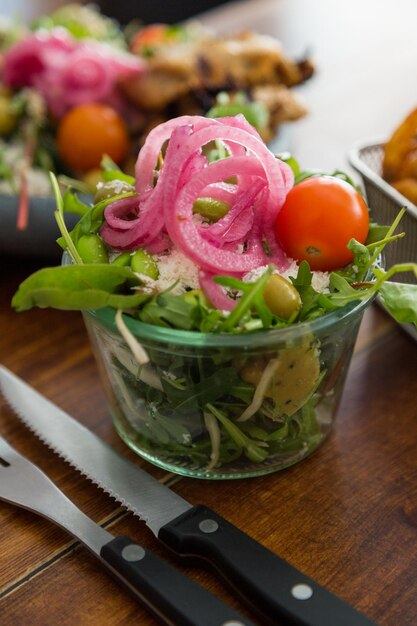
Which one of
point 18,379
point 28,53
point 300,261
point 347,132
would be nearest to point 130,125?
point 28,53

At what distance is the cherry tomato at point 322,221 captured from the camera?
2.75ft

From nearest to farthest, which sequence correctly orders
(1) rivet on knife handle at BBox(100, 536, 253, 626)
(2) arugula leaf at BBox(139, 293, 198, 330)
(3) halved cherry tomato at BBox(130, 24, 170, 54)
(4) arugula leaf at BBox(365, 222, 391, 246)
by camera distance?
(1) rivet on knife handle at BBox(100, 536, 253, 626)
(2) arugula leaf at BBox(139, 293, 198, 330)
(4) arugula leaf at BBox(365, 222, 391, 246)
(3) halved cherry tomato at BBox(130, 24, 170, 54)

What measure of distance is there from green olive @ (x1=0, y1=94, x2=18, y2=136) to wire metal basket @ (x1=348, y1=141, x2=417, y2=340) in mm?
681

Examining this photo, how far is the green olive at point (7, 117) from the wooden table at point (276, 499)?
0.33 metres

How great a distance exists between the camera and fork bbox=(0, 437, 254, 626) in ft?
2.26

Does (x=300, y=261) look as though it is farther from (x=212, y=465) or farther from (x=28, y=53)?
(x=28, y=53)

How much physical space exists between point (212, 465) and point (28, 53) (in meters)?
0.99

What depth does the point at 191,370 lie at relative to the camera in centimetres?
81

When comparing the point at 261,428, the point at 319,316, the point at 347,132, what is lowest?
the point at 347,132

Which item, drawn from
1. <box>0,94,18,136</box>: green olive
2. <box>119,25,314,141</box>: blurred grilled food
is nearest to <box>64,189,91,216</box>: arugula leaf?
<box>119,25,314,141</box>: blurred grilled food

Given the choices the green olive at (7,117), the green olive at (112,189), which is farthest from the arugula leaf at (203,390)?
the green olive at (7,117)

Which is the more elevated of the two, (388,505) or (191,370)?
(191,370)

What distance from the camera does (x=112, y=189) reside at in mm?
910

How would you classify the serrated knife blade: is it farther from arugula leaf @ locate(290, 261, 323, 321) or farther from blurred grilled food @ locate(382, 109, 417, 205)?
blurred grilled food @ locate(382, 109, 417, 205)
